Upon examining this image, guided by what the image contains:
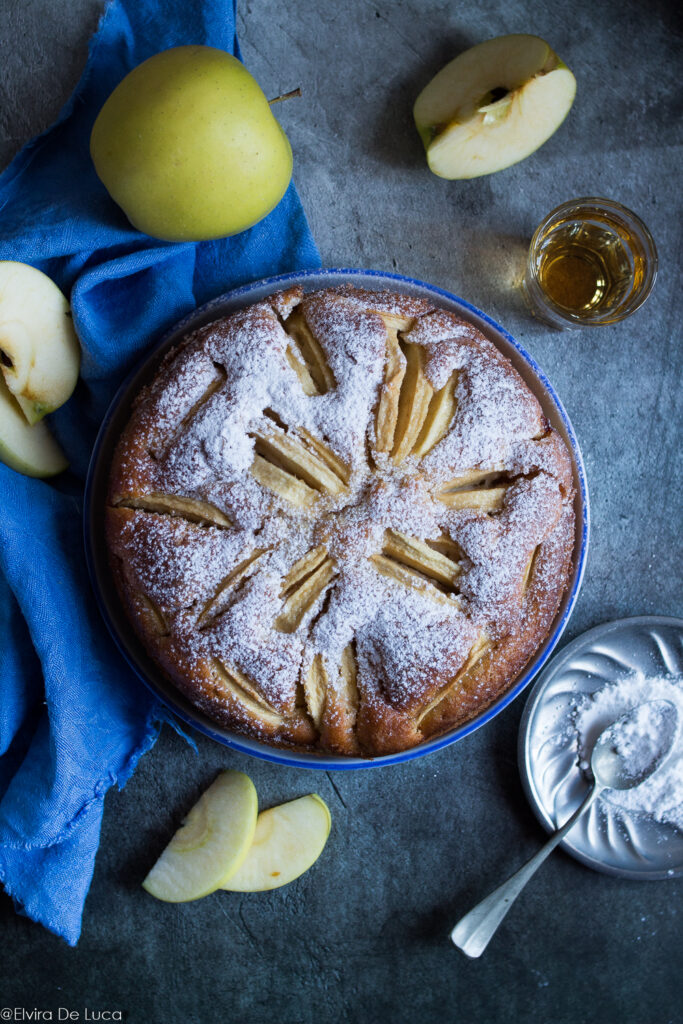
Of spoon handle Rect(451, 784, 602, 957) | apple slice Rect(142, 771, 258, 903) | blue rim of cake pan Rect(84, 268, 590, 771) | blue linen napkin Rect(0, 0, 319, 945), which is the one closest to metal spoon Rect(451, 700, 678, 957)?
spoon handle Rect(451, 784, 602, 957)

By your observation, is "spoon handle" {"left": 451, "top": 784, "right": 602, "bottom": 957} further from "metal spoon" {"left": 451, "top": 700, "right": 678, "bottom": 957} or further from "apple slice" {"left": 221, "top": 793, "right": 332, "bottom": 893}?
"apple slice" {"left": 221, "top": 793, "right": 332, "bottom": 893}

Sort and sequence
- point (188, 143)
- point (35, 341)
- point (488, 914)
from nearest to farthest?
1. point (188, 143)
2. point (35, 341)
3. point (488, 914)

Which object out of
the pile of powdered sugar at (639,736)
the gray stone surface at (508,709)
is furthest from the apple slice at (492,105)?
the pile of powdered sugar at (639,736)

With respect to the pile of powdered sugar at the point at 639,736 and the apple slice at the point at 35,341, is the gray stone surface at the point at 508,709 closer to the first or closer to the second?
the pile of powdered sugar at the point at 639,736

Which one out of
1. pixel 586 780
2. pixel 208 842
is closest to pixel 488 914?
pixel 586 780

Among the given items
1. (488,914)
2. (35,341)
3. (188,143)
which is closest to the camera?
(188,143)

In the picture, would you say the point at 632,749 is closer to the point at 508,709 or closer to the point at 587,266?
the point at 508,709
